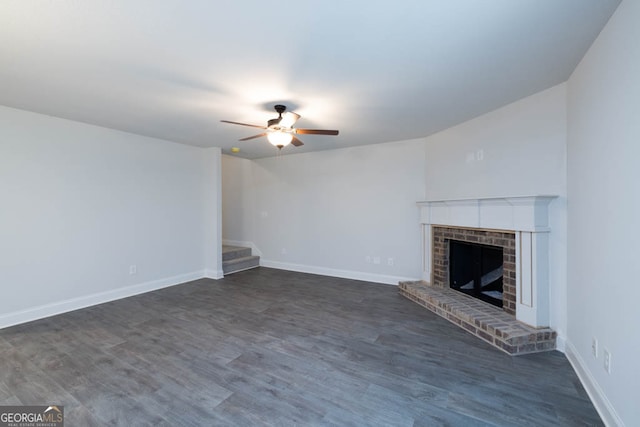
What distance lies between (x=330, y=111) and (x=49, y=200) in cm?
368

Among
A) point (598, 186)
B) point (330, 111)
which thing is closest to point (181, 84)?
point (330, 111)

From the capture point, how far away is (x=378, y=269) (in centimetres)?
509

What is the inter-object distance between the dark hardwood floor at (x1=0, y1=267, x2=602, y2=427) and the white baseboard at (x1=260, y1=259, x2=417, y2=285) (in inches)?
47.8

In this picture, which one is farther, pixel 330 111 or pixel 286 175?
pixel 286 175

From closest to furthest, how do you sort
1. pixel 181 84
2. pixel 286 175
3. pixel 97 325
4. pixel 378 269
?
pixel 181 84 → pixel 97 325 → pixel 378 269 → pixel 286 175

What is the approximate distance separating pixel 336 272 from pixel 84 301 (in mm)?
3940

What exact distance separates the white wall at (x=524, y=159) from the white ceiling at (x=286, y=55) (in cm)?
21

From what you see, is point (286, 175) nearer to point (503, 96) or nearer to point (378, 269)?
point (378, 269)

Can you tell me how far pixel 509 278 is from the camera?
314 centimetres

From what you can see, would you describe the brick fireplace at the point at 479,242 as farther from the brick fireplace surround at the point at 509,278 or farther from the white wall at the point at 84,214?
the white wall at the point at 84,214

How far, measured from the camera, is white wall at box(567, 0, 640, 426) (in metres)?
1.52

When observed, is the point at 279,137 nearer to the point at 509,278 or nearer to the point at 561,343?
the point at 509,278

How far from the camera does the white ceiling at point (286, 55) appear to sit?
1.62 metres

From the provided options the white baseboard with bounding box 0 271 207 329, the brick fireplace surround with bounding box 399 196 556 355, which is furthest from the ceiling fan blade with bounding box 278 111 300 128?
the white baseboard with bounding box 0 271 207 329
